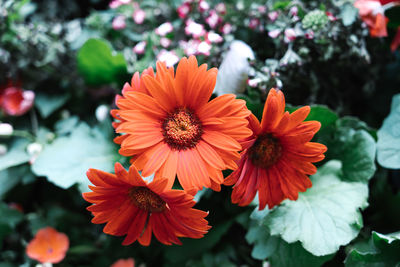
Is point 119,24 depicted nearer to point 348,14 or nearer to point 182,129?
point 182,129

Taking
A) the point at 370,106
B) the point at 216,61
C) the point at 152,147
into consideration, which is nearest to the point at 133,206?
the point at 152,147

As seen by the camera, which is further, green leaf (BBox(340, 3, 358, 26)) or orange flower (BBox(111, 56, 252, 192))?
green leaf (BBox(340, 3, 358, 26))

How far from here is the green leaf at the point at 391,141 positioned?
888mm

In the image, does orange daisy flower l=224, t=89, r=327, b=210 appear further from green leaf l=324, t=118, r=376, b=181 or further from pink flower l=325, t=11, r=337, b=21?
pink flower l=325, t=11, r=337, b=21

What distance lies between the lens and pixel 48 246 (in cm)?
103

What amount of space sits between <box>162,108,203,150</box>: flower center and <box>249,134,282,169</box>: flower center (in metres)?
0.13

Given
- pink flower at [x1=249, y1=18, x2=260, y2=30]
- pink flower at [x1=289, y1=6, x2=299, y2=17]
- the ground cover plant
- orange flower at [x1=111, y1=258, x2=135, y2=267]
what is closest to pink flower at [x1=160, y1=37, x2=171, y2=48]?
the ground cover plant

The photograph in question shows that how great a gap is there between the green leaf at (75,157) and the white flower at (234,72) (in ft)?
1.25

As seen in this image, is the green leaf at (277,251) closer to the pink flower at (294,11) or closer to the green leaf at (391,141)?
the green leaf at (391,141)

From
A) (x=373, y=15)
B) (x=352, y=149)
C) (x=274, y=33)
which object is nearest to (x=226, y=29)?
(x=274, y=33)

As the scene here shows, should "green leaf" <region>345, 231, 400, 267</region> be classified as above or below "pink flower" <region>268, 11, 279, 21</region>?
below

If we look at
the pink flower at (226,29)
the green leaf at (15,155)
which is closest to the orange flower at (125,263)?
the green leaf at (15,155)

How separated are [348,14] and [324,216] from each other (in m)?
0.55

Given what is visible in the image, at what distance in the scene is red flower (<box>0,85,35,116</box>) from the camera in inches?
45.9
